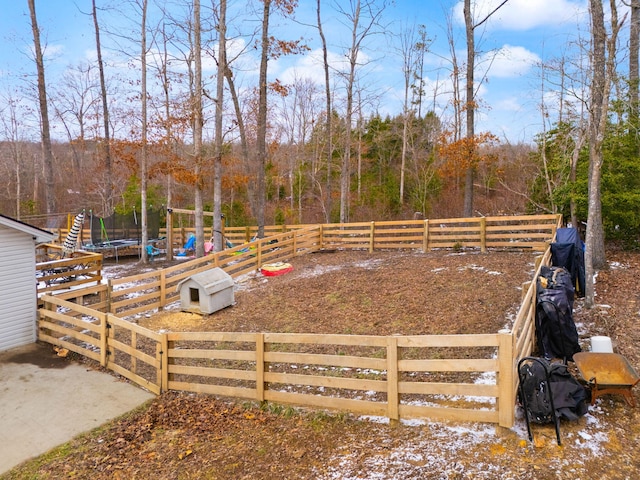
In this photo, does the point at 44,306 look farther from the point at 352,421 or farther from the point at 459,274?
the point at 459,274

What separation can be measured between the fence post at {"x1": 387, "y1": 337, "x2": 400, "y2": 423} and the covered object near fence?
7.50 metres

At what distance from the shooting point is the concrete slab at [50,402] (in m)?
4.74

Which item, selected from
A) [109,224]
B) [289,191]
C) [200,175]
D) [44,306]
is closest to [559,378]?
[44,306]

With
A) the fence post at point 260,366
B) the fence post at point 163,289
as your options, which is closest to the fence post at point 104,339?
the fence post at point 260,366

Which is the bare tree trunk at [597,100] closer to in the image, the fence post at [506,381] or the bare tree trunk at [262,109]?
the fence post at [506,381]

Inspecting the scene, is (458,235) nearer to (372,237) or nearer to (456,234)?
(456,234)

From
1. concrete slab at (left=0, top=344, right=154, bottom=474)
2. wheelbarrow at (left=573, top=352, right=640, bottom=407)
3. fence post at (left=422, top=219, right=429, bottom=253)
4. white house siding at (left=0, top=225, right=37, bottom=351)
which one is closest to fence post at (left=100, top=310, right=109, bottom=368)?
concrete slab at (left=0, top=344, right=154, bottom=474)

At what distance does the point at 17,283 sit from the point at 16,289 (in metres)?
0.12

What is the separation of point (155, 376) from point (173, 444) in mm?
2137

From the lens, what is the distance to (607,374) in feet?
14.7

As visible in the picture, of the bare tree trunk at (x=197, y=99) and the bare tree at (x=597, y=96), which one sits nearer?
the bare tree at (x=597, y=96)

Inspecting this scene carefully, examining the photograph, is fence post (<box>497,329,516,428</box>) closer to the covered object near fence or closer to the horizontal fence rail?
the horizontal fence rail

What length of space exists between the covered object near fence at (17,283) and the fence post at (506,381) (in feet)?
27.9

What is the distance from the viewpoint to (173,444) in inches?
173
